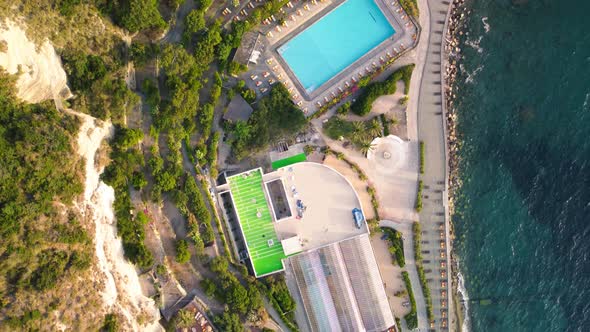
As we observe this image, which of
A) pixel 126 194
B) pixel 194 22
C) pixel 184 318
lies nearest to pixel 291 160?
pixel 126 194

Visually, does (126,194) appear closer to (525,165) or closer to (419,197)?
(419,197)

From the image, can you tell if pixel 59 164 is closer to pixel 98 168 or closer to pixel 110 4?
pixel 98 168

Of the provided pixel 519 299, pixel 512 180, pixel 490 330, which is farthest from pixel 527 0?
pixel 490 330

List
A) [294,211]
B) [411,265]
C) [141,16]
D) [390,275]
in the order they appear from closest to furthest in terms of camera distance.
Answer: [141,16]
[294,211]
[390,275]
[411,265]

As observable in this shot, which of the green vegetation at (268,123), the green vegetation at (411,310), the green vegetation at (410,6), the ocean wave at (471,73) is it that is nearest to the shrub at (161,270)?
the green vegetation at (268,123)

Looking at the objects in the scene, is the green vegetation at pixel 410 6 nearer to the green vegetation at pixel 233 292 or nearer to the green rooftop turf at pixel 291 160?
the green rooftop turf at pixel 291 160

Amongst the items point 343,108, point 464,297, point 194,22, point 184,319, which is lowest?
point 464,297
